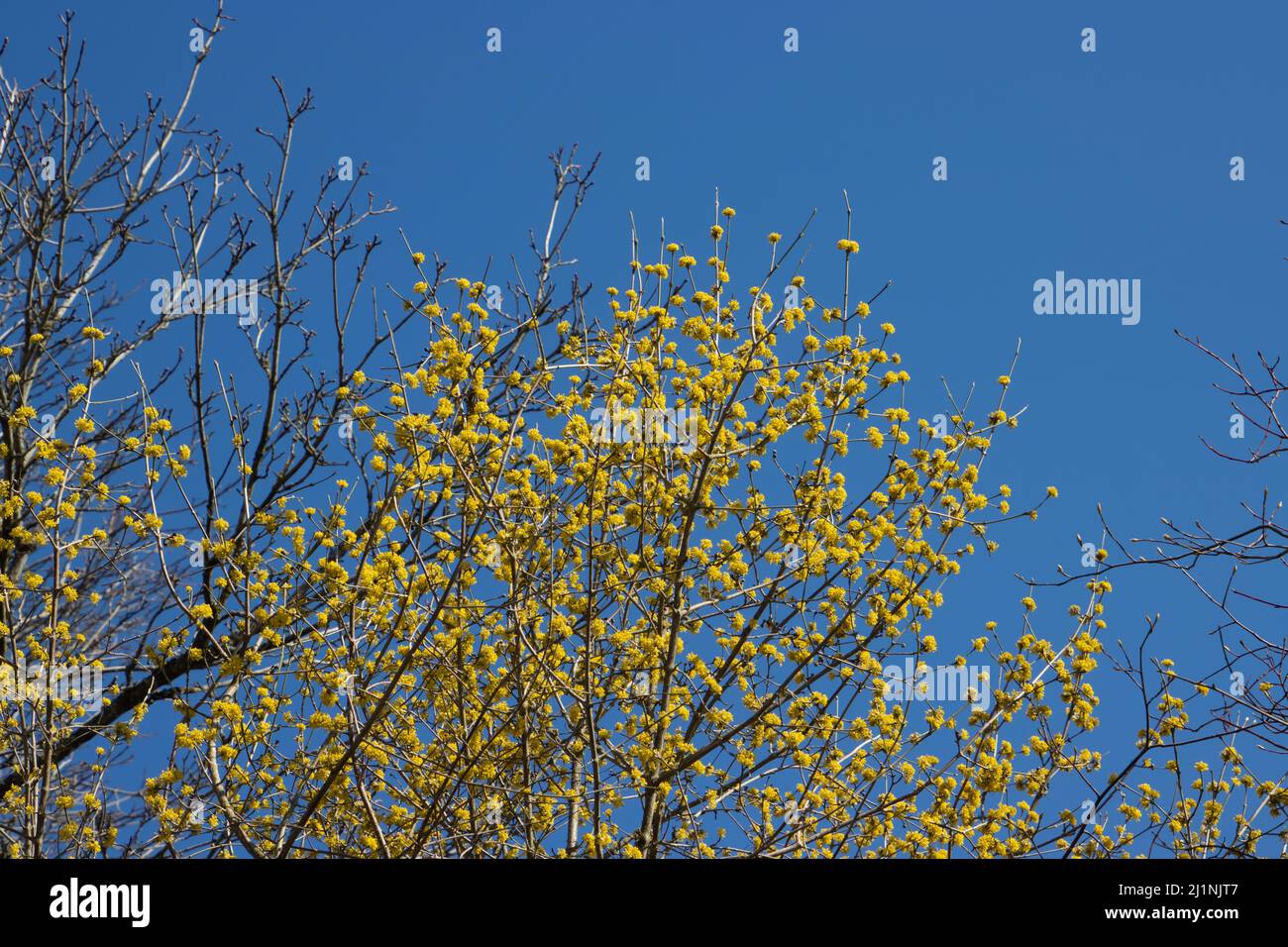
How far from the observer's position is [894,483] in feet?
20.6

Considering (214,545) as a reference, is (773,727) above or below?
below

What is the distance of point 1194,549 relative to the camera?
4.67m

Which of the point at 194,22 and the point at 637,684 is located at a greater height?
the point at 194,22
